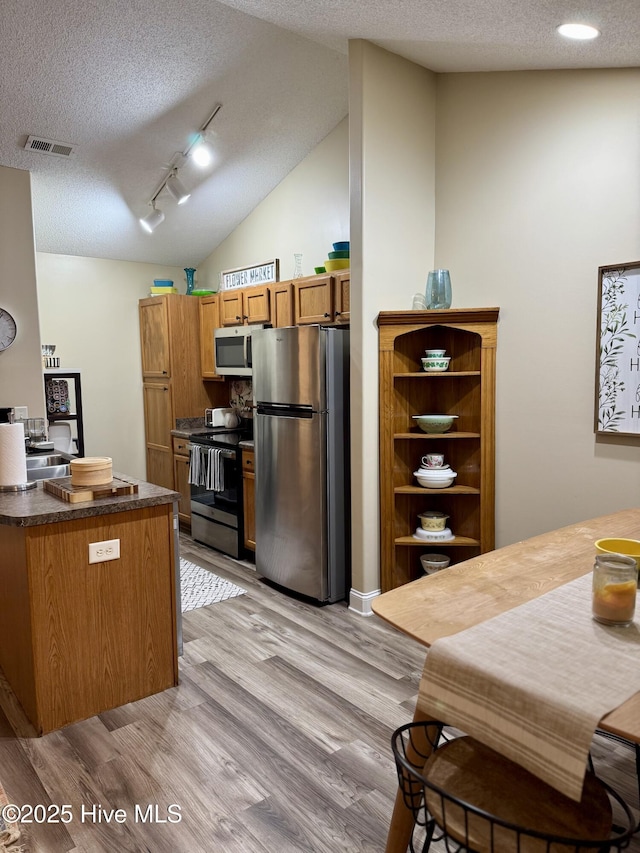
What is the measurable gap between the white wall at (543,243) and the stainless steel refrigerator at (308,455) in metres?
0.88

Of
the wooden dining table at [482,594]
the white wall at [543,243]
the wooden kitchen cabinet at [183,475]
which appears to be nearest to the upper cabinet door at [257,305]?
the wooden kitchen cabinet at [183,475]

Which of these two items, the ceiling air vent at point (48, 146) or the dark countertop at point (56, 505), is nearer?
the dark countertop at point (56, 505)

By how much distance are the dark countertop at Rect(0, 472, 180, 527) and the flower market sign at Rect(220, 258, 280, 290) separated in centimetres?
269

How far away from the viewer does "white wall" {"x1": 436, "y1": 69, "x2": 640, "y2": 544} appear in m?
2.85

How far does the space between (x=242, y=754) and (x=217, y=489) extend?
7.71 feet

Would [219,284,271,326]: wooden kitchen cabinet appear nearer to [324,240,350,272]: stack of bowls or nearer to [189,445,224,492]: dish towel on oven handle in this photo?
[324,240,350,272]: stack of bowls

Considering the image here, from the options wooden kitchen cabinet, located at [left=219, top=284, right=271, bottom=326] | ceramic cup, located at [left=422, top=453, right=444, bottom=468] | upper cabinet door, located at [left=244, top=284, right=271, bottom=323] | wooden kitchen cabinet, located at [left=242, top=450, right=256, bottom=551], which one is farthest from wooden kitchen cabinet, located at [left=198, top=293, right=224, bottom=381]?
ceramic cup, located at [left=422, top=453, right=444, bottom=468]

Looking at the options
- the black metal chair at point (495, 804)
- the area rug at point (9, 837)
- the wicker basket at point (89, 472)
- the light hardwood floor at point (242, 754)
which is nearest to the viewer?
the black metal chair at point (495, 804)

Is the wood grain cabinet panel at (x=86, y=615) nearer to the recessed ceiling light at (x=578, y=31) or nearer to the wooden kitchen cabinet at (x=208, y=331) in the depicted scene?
the recessed ceiling light at (x=578, y=31)

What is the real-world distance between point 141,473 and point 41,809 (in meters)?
4.11

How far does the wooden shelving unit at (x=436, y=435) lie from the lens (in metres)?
3.37

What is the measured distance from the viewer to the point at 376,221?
3.31 meters

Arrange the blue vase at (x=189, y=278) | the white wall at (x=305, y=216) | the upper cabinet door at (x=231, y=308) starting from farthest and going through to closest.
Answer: the blue vase at (x=189, y=278), the upper cabinet door at (x=231, y=308), the white wall at (x=305, y=216)

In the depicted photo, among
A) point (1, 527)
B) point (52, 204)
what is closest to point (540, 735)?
point (1, 527)
